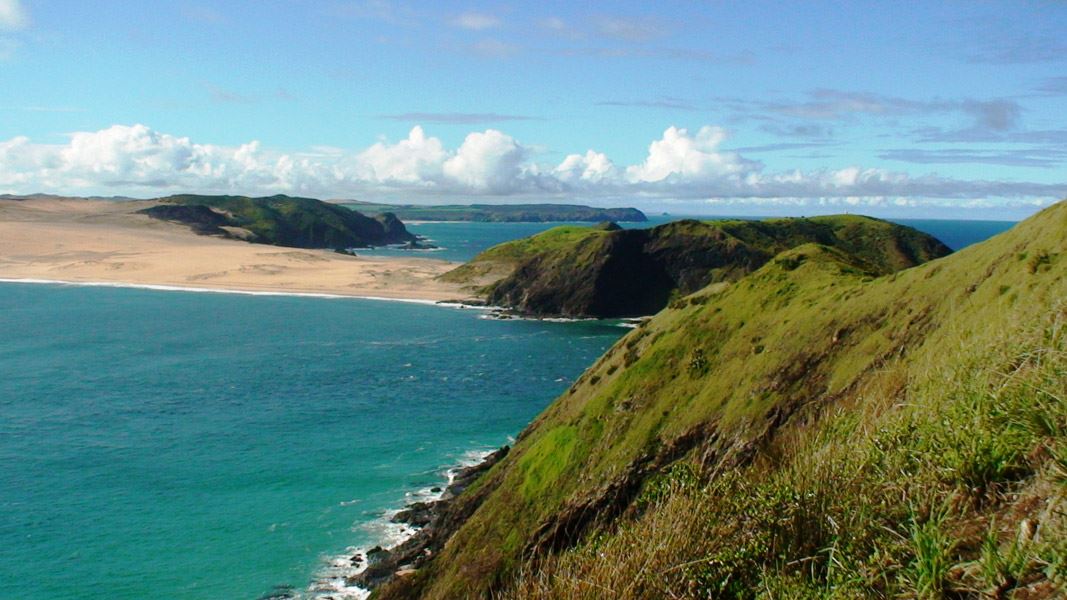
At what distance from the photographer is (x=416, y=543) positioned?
34.8m

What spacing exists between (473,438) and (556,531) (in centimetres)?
2466

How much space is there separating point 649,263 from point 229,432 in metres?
76.1

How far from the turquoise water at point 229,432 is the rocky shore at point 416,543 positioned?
70.8 inches

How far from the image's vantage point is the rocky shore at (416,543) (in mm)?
32875

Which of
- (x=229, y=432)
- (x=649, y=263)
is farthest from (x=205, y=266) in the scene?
(x=229, y=432)

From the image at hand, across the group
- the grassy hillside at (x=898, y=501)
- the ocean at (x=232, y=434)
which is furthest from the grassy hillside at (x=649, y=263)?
the grassy hillside at (x=898, y=501)

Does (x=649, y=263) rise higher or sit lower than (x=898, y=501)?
lower

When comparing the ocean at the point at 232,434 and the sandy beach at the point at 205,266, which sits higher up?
the sandy beach at the point at 205,266

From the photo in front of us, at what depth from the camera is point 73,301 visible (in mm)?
117750

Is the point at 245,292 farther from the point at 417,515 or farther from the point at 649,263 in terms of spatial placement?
the point at 417,515

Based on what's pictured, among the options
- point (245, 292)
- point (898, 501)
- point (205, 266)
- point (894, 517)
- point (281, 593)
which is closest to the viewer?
point (894, 517)

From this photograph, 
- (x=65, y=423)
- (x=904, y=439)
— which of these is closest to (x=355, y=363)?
(x=65, y=423)

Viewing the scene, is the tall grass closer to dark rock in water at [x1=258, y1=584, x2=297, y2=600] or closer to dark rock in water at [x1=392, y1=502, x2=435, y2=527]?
dark rock in water at [x1=258, y1=584, x2=297, y2=600]

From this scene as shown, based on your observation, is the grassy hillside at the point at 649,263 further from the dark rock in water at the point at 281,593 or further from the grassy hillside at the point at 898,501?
the grassy hillside at the point at 898,501
